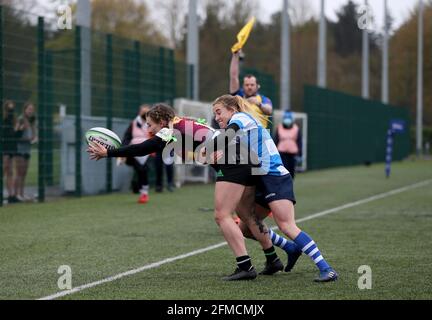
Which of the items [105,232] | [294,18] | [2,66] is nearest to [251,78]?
[105,232]

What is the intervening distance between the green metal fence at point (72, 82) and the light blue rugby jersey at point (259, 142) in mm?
9043

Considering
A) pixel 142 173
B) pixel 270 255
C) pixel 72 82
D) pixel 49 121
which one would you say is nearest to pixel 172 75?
pixel 72 82

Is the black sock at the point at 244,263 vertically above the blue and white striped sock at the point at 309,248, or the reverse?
the blue and white striped sock at the point at 309,248

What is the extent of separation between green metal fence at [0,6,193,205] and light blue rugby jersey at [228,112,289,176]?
9.04 meters

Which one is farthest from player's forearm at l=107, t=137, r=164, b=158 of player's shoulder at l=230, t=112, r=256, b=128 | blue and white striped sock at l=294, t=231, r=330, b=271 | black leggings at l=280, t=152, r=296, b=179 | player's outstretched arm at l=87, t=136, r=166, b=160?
black leggings at l=280, t=152, r=296, b=179

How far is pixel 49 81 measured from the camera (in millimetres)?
17844

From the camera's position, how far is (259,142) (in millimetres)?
8062

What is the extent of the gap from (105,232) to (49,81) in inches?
261

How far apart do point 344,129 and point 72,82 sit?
21.3 meters

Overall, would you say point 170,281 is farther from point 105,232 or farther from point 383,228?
point 383,228

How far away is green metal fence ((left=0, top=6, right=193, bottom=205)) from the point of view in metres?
17.4

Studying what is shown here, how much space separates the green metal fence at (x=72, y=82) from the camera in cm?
1742

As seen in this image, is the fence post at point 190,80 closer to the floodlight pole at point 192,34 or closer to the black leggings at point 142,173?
the floodlight pole at point 192,34

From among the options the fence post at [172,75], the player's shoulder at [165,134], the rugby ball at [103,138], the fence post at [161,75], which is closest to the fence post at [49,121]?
the fence post at [161,75]
